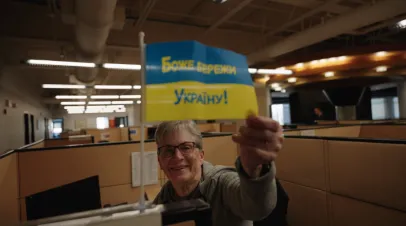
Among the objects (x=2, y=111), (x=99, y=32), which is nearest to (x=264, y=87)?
(x=99, y=32)

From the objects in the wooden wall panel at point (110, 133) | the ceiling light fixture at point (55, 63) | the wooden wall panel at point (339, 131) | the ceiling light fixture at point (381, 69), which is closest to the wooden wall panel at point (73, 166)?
the wooden wall panel at point (339, 131)

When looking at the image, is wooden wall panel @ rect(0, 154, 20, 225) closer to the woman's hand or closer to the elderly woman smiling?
the elderly woman smiling

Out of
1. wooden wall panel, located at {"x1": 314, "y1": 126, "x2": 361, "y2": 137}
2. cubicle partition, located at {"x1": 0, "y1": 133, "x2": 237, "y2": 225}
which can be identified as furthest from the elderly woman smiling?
wooden wall panel, located at {"x1": 314, "y1": 126, "x2": 361, "y2": 137}

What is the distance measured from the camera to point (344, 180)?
176cm

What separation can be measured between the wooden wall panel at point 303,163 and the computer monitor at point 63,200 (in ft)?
5.24

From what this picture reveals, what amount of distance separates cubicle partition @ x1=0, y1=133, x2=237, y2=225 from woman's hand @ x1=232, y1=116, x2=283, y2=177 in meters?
1.67

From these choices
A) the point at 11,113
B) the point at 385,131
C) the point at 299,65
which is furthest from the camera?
the point at 299,65

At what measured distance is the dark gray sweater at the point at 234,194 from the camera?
0.66 metres

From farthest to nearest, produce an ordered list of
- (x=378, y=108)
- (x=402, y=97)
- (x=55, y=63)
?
(x=378, y=108) < (x=402, y=97) < (x=55, y=63)

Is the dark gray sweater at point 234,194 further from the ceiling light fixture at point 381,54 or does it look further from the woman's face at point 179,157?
the ceiling light fixture at point 381,54

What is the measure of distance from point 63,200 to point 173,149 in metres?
0.93

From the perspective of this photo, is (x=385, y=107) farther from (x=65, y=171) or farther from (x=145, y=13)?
(x=65, y=171)

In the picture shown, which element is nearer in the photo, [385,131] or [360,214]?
[360,214]

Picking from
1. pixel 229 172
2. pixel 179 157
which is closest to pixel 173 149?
pixel 179 157
